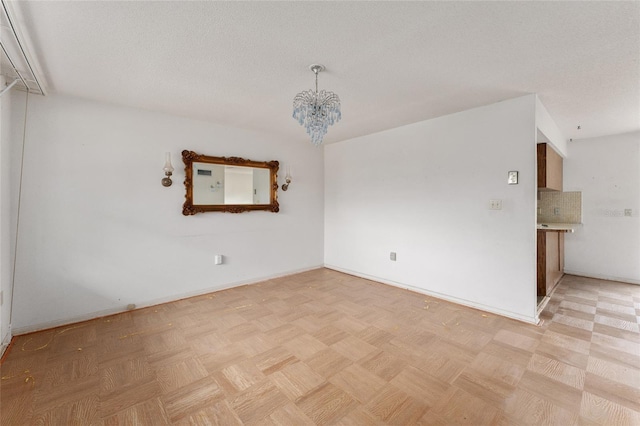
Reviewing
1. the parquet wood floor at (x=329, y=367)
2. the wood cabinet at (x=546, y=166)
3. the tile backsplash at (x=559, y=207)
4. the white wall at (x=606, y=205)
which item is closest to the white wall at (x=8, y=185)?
the parquet wood floor at (x=329, y=367)

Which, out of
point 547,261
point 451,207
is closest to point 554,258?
point 547,261

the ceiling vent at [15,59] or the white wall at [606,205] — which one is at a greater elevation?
the ceiling vent at [15,59]

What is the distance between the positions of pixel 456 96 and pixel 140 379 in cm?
376

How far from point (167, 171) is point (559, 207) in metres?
6.26

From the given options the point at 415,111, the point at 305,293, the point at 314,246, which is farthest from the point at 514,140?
the point at 314,246

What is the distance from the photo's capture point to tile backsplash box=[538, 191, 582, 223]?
466 cm

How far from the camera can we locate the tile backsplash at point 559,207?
183 inches

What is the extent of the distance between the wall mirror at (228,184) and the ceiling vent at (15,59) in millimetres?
1429

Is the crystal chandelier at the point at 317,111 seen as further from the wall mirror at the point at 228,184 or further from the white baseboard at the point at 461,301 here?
the white baseboard at the point at 461,301

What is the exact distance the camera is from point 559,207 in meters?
4.80

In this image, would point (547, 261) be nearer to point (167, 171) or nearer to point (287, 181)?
point (287, 181)

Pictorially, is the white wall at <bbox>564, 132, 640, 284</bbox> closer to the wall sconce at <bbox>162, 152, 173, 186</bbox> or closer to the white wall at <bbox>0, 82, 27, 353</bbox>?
the wall sconce at <bbox>162, 152, 173, 186</bbox>

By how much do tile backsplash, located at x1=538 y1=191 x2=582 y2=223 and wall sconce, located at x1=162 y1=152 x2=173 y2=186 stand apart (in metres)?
5.89

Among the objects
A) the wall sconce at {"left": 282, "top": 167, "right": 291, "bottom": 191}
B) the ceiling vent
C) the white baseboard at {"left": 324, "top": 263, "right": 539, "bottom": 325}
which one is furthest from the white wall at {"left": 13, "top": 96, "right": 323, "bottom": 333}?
the white baseboard at {"left": 324, "top": 263, "right": 539, "bottom": 325}
